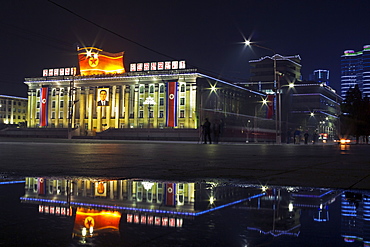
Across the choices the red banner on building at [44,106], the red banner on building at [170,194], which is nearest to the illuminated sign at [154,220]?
the red banner on building at [170,194]

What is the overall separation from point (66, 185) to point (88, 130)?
88.0 meters

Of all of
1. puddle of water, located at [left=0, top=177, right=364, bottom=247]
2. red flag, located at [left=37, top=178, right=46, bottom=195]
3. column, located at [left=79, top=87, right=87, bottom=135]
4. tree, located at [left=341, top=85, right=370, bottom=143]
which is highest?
column, located at [left=79, top=87, right=87, bottom=135]

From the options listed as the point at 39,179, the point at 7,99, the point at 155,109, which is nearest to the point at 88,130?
the point at 155,109

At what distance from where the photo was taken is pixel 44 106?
318 feet

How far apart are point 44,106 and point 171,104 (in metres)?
32.2

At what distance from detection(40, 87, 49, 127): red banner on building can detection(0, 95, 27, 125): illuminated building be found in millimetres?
36467

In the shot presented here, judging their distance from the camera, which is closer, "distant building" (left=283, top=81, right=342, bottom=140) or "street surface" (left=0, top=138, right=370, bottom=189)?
"street surface" (left=0, top=138, right=370, bottom=189)

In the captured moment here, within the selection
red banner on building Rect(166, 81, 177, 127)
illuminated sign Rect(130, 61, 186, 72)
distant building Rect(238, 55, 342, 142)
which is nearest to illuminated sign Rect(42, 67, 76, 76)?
illuminated sign Rect(130, 61, 186, 72)

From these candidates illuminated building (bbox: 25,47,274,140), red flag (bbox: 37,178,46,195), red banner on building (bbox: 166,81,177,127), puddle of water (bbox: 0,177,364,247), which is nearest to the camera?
puddle of water (bbox: 0,177,364,247)

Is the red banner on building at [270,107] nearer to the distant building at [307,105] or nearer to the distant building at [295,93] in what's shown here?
→ the distant building at [295,93]

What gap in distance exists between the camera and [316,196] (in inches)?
161

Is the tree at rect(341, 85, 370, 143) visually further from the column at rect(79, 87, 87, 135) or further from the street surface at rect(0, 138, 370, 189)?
the column at rect(79, 87, 87, 135)

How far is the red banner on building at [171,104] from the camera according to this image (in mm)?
82688

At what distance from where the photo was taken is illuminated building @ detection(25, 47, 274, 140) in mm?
83000
